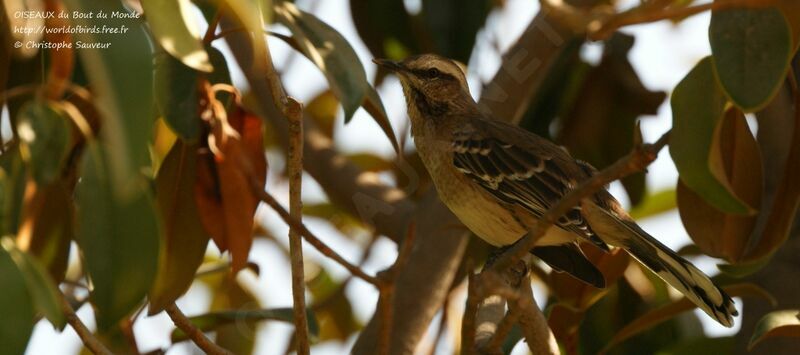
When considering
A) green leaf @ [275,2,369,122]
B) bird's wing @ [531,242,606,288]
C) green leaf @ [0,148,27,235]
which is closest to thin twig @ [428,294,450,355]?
bird's wing @ [531,242,606,288]

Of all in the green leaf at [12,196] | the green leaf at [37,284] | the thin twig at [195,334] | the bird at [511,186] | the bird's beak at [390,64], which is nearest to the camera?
the green leaf at [37,284]

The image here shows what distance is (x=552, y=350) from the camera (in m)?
3.21

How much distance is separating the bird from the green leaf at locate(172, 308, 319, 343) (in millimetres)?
674

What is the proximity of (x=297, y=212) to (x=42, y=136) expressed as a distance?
0.64 m

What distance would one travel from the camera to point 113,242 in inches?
96.0

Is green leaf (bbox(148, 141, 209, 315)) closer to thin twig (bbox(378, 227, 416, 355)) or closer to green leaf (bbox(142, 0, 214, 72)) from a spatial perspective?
thin twig (bbox(378, 227, 416, 355))

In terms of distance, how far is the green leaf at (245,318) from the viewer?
3.63 meters

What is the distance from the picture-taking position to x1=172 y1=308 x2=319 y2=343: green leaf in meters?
3.63

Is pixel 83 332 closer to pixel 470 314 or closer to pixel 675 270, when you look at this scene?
pixel 470 314

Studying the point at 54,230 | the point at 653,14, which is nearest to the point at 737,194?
the point at 653,14

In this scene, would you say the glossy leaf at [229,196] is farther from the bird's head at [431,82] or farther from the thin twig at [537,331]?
the bird's head at [431,82]

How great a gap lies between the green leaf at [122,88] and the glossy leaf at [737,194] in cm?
182

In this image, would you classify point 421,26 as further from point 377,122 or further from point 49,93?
point 49,93

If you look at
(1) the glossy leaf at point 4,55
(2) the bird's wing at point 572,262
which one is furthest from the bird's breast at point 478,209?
(1) the glossy leaf at point 4,55
